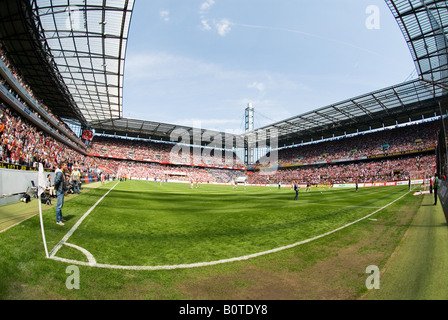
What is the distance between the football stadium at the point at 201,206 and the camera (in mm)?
3660

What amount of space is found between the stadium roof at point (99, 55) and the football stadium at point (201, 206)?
0.62 feet

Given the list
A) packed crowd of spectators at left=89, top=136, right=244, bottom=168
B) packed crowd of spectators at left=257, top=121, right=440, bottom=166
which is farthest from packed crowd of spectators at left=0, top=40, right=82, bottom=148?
packed crowd of spectators at left=257, top=121, right=440, bottom=166

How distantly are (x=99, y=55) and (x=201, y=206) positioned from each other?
22.8 metres

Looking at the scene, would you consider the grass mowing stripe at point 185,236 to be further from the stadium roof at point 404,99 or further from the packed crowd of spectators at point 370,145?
the packed crowd of spectators at point 370,145

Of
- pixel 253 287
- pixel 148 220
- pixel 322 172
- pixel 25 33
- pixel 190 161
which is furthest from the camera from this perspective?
pixel 190 161

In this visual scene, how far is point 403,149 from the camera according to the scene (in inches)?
1914

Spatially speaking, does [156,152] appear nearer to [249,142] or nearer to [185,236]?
[249,142]

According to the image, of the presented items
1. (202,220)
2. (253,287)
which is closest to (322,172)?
(202,220)

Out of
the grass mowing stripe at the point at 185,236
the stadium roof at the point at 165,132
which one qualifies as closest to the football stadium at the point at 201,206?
the grass mowing stripe at the point at 185,236

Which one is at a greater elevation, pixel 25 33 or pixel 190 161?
pixel 25 33

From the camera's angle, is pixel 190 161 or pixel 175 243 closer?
pixel 175 243

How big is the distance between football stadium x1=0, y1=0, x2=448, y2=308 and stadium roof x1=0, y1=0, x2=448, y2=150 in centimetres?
19

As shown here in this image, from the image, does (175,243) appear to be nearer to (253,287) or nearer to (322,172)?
(253,287)

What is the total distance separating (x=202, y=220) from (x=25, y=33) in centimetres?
2639
